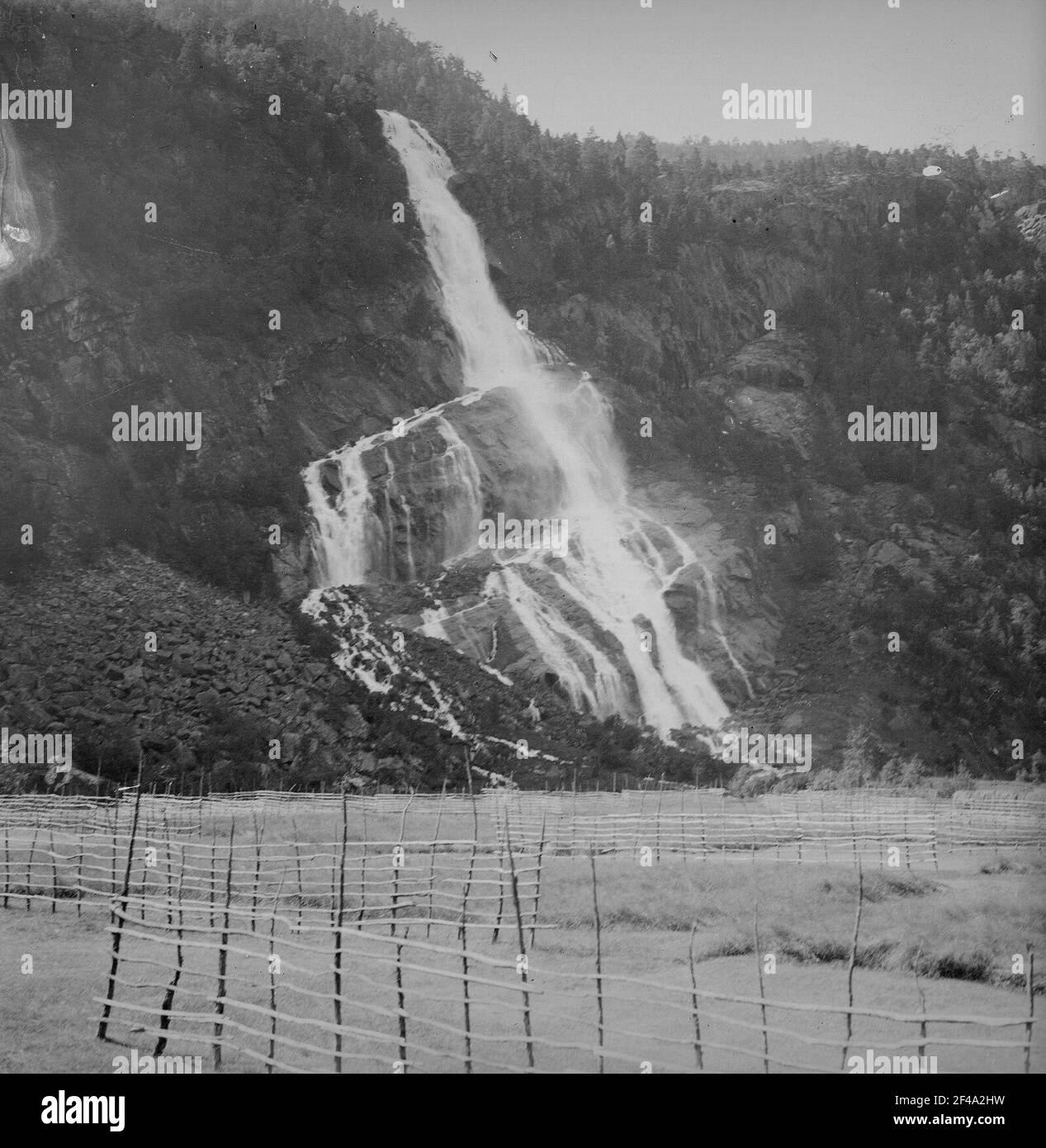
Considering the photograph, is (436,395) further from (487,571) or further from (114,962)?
(114,962)

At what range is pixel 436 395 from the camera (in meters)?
32.1

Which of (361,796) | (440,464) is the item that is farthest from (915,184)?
(361,796)

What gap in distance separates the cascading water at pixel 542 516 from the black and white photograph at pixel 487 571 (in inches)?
4.4

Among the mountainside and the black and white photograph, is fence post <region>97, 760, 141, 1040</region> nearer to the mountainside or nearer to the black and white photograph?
the black and white photograph

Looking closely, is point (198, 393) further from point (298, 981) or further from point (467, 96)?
point (298, 981)

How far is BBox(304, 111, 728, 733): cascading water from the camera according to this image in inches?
1065

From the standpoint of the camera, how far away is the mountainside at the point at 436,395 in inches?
990

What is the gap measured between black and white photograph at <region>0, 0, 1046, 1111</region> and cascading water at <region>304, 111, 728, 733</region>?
0.11m

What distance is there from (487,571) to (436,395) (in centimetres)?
582

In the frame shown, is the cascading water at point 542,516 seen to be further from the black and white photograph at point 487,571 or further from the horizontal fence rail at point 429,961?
the horizontal fence rail at point 429,961

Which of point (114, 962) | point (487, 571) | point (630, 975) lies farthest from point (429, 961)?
point (487, 571)

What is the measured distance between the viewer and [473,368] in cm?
3288
